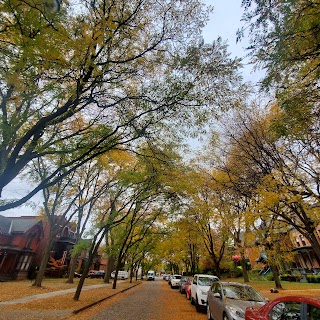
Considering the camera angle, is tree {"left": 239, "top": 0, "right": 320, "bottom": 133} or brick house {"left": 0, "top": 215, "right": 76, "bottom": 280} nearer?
tree {"left": 239, "top": 0, "right": 320, "bottom": 133}

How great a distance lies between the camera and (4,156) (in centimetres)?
661

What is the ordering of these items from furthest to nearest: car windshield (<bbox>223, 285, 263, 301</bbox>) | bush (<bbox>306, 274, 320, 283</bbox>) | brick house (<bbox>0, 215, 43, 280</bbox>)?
bush (<bbox>306, 274, 320, 283</bbox>)
brick house (<bbox>0, 215, 43, 280</bbox>)
car windshield (<bbox>223, 285, 263, 301</bbox>)

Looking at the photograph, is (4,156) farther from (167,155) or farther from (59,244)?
(59,244)

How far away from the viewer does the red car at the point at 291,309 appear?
12.7 feet

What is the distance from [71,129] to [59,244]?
36.8 m

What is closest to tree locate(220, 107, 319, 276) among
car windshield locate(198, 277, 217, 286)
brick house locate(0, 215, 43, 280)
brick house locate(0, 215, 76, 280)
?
car windshield locate(198, 277, 217, 286)

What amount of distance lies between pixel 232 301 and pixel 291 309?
146 inches

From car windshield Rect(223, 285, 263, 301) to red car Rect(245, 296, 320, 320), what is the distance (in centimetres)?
306

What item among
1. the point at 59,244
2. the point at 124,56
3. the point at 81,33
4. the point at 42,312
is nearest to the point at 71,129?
the point at 124,56

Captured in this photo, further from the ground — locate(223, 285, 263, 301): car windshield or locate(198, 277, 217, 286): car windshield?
locate(198, 277, 217, 286): car windshield

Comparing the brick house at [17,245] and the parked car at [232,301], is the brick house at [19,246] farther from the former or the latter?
the parked car at [232,301]

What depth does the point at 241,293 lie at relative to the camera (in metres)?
8.20

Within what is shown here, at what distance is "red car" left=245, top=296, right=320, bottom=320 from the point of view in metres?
3.87

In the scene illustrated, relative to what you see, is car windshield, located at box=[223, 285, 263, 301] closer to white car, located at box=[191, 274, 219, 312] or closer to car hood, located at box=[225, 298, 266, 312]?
car hood, located at box=[225, 298, 266, 312]
